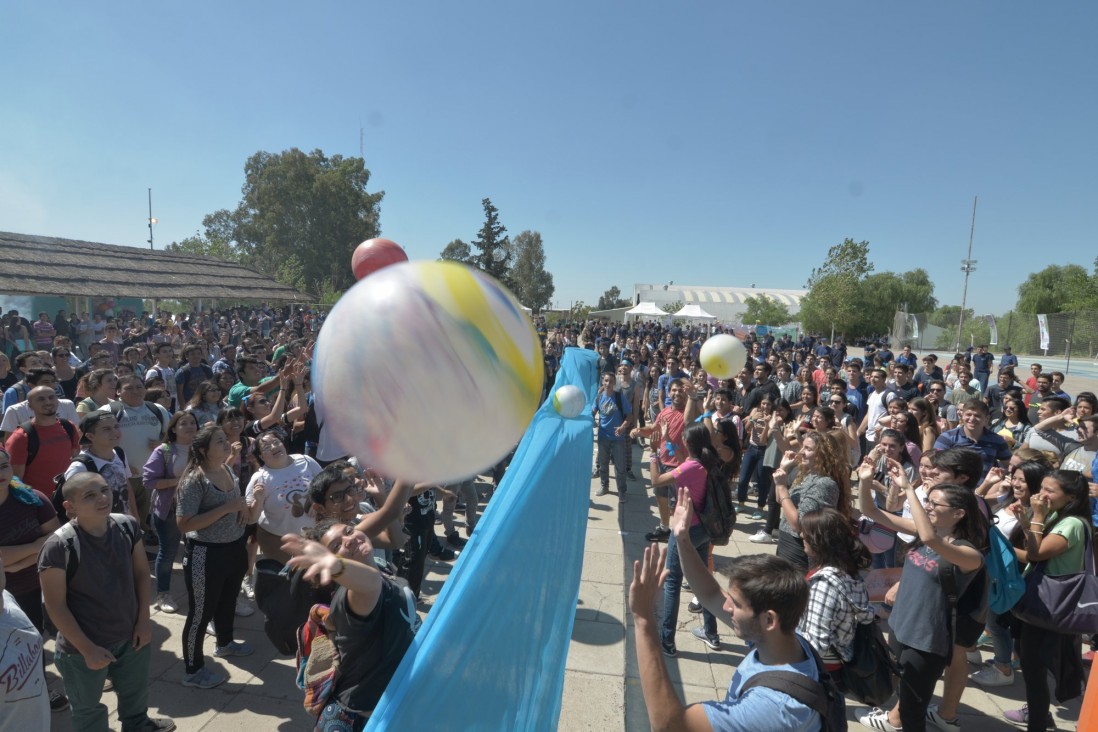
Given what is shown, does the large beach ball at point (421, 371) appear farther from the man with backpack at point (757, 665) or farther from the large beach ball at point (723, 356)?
the large beach ball at point (723, 356)

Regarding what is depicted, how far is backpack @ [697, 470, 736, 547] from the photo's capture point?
13.3ft

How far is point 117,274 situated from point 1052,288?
5881cm

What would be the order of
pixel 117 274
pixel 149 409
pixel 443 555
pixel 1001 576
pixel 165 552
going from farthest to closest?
pixel 117 274
pixel 443 555
pixel 149 409
pixel 165 552
pixel 1001 576

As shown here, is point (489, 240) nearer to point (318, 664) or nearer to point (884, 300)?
point (884, 300)

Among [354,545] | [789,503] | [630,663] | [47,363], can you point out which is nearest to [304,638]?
[354,545]

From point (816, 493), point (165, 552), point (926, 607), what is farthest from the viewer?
point (165, 552)

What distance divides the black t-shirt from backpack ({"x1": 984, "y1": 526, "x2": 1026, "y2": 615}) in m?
3.02

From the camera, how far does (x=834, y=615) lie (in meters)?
2.44

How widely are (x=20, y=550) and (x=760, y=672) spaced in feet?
11.8

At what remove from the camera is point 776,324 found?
170ft

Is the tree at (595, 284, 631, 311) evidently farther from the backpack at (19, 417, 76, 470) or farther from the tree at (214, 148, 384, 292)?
the backpack at (19, 417, 76, 470)

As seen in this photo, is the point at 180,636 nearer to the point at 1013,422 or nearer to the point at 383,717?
the point at 383,717

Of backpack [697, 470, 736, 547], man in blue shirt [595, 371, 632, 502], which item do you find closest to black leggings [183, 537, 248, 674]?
backpack [697, 470, 736, 547]

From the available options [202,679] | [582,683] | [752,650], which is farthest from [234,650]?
[752,650]
